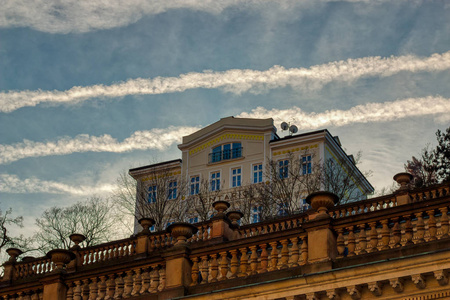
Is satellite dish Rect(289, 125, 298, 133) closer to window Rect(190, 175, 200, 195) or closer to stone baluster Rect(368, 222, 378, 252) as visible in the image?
window Rect(190, 175, 200, 195)

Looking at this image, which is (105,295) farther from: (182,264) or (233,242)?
(233,242)

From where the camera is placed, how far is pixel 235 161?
63.2m

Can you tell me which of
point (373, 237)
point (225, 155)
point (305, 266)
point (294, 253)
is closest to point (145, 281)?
point (294, 253)

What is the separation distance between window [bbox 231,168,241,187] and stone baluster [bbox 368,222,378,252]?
46320 millimetres

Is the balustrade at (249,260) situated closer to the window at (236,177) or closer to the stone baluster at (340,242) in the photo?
the stone baluster at (340,242)

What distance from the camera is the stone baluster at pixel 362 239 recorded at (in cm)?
1515

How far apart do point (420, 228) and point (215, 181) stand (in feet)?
159

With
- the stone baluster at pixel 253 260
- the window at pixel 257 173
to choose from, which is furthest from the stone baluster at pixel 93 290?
the window at pixel 257 173

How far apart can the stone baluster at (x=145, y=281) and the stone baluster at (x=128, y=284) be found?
328 mm

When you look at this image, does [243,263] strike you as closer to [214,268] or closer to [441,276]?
[214,268]

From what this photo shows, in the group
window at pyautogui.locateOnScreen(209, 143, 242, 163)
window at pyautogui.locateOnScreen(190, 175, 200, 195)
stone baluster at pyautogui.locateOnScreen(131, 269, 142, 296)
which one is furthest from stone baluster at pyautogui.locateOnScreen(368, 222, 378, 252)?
window at pyautogui.locateOnScreen(209, 143, 242, 163)

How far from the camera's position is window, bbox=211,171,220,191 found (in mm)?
62000

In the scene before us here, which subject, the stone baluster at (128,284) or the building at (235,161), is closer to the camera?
the stone baluster at (128,284)

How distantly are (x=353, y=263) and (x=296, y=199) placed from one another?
32.9m
